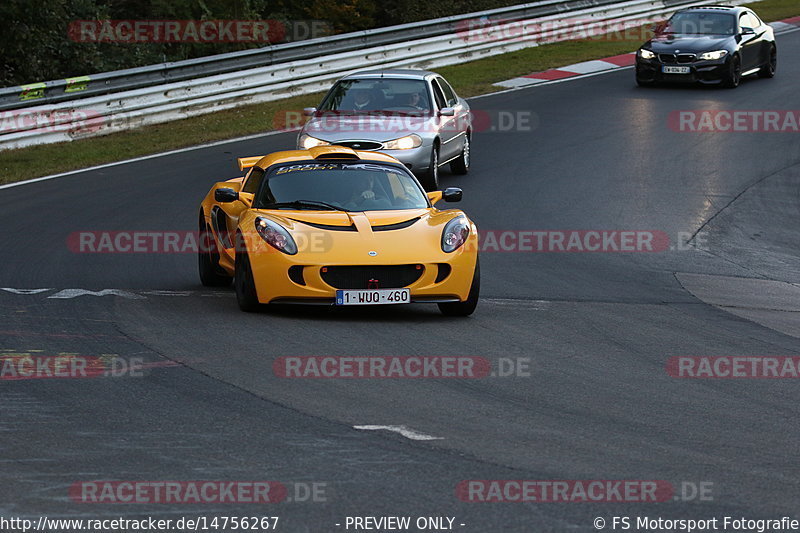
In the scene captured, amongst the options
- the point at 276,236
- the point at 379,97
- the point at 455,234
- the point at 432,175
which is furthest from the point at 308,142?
the point at 276,236

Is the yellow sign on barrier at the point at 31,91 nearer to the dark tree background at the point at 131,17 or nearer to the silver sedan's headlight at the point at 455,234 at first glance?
the dark tree background at the point at 131,17

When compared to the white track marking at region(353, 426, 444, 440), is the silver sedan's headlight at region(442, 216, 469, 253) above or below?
below

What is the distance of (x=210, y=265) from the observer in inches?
484

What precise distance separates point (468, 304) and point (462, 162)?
364 inches

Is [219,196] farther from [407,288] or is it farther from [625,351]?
[625,351]

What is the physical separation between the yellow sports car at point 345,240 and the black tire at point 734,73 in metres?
16.6

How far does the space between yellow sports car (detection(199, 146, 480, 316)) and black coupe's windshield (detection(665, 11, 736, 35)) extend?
1724 cm

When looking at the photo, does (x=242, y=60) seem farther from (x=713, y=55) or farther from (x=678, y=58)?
(x=713, y=55)

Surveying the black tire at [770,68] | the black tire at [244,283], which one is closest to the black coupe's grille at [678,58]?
the black tire at [770,68]

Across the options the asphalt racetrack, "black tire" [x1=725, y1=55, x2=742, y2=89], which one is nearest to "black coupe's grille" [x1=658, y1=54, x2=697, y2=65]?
"black tire" [x1=725, y1=55, x2=742, y2=89]

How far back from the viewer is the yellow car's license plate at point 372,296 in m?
10.2

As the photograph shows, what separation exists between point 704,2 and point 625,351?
29722 millimetres

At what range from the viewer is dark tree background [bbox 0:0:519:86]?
88.4 ft

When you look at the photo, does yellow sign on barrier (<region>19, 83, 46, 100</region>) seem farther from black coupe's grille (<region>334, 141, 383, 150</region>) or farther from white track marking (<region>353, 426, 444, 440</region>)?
white track marking (<region>353, 426, 444, 440</region>)
